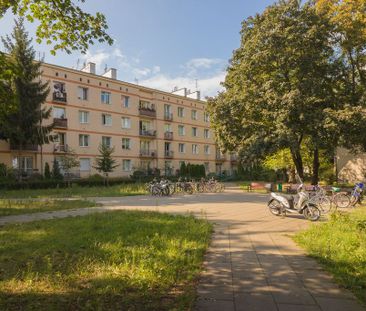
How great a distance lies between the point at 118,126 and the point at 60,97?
7.38 meters

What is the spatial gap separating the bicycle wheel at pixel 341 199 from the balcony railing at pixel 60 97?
85.9ft

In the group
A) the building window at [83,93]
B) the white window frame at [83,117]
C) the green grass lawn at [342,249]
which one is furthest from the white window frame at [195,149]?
the green grass lawn at [342,249]

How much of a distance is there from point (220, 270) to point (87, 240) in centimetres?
328

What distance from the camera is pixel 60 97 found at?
3086 centimetres

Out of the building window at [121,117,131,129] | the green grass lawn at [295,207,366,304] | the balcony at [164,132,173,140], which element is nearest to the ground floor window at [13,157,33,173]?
the building window at [121,117,131,129]

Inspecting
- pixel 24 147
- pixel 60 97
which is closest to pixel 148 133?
pixel 60 97

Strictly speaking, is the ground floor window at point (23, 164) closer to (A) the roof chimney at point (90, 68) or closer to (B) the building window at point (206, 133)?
(A) the roof chimney at point (90, 68)

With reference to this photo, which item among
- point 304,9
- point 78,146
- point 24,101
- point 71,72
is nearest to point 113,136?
point 78,146

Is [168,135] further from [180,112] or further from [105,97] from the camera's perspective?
[105,97]

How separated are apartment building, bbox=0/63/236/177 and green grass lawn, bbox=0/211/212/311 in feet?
76.9

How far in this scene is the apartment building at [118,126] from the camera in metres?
30.4

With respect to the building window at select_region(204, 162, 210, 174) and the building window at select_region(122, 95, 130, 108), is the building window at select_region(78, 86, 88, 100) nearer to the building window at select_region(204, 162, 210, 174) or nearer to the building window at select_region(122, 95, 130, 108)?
the building window at select_region(122, 95, 130, 108)

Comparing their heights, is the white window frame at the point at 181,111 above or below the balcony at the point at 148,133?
above

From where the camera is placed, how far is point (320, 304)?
12.9 ft
